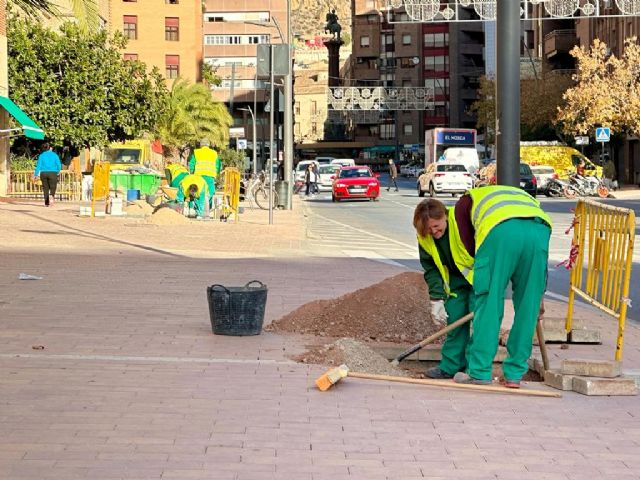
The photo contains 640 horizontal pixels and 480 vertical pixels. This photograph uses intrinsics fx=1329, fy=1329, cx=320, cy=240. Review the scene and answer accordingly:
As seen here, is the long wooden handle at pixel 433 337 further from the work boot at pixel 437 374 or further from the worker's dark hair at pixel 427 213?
the worker's dark hair at pixel 427 213

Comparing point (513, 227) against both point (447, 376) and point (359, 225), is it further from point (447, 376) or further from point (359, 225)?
point (359, 225)

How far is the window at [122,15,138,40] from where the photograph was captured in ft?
314

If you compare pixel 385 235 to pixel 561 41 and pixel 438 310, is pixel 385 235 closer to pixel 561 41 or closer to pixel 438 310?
pixel 438 310

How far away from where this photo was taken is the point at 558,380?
9000 mm

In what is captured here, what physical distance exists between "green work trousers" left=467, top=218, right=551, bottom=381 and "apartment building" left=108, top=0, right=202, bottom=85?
290ft

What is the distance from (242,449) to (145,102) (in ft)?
161

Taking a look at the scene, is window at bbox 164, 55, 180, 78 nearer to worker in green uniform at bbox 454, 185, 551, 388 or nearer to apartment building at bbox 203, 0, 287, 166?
apartment building at bbox 203, 0, 287, 166

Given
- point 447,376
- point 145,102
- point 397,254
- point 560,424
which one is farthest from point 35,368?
point 145,102

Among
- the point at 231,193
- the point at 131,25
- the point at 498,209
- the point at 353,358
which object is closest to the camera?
the point at 498,209

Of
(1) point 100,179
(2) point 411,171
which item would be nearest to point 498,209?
(1) point 100,179

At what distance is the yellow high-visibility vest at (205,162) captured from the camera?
2905cm

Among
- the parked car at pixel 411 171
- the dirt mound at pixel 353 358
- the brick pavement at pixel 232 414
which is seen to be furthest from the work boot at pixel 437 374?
the parked car at pixel 411 171

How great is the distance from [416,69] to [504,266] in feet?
472

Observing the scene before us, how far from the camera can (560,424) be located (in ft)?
25.2
